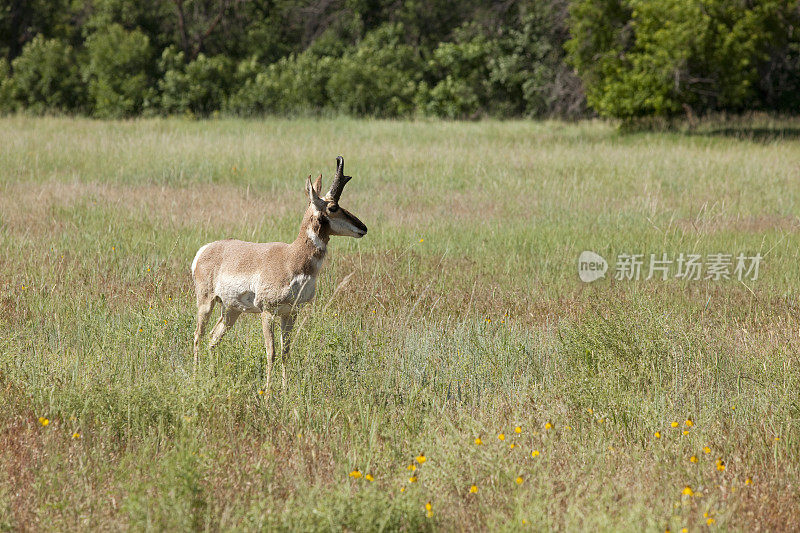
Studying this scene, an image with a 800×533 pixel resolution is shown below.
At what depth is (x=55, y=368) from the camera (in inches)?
209

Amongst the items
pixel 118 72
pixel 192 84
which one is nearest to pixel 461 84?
pixel 192 84

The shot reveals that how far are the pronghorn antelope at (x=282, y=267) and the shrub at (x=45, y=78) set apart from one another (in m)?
29.1

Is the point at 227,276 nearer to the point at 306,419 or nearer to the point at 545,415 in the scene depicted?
the point at 306,419

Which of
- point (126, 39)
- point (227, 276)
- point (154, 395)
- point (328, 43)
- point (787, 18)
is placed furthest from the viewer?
point (328, 43)

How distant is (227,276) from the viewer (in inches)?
207

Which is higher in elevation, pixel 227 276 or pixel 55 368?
pixel 227 276

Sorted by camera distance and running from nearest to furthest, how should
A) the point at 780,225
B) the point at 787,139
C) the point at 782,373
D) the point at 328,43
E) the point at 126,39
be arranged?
the point at 782,373, the point at 780,225, the point at 787,139, the point at 126,39, the point at 328,43

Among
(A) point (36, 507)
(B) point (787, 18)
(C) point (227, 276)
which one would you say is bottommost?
(A) point (36, 507)

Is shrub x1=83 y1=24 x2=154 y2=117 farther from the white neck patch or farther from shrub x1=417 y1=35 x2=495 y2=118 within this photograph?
the white neck patch

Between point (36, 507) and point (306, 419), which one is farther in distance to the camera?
point (306, 419)

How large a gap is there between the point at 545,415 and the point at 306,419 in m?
1.43

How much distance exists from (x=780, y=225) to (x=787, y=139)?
13.1m

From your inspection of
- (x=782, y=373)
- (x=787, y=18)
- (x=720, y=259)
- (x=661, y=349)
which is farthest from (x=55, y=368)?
(x=787, y=18)

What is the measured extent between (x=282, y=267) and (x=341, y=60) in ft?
100
